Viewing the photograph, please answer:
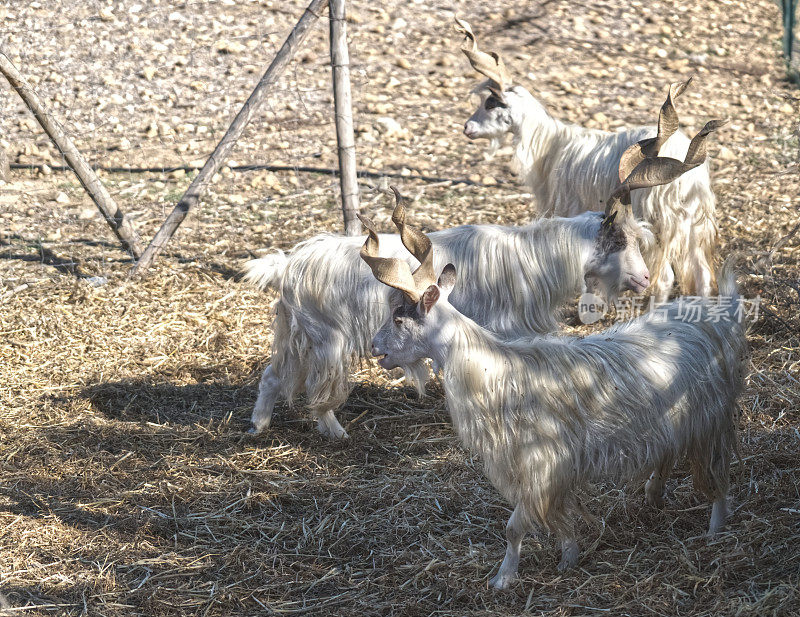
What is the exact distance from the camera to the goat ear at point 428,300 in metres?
3.57

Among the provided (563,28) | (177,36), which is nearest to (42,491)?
(177,36)

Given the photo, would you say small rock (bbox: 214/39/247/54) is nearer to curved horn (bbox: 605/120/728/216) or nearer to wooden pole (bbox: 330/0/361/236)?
wooden pole (bbox: 330/0/361/236)

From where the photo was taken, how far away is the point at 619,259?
15.8 feet

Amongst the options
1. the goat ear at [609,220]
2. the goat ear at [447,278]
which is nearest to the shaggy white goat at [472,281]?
the goat ear at [609,220]

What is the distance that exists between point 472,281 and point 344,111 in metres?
2.16

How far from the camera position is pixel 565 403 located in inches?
142

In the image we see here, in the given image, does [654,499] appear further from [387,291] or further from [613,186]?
[613,186]

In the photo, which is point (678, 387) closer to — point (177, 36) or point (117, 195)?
point (117, 195)

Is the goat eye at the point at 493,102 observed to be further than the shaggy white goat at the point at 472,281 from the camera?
Yes

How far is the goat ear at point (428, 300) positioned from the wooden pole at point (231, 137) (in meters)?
3.36

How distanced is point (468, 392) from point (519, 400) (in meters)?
0.21

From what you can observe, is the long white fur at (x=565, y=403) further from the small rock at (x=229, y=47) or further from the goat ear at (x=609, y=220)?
the small rock at (x=229, y=47)

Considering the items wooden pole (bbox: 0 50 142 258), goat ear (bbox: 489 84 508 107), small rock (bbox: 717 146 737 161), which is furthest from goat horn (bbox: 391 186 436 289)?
small rock (bbox: 717 146 737 161)

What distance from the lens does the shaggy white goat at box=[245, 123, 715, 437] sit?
4.81 metres
